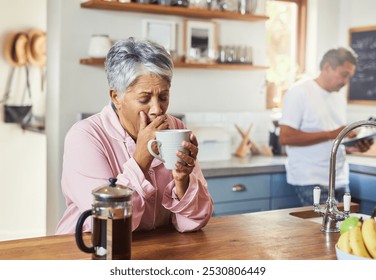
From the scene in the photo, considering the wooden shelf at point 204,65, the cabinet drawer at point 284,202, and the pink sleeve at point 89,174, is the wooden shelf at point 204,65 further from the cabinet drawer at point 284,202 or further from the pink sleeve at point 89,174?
the pink sleeve at point 89,174

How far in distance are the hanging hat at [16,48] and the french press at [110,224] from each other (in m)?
2.75

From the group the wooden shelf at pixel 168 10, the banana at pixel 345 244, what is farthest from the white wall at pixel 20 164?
the banana at pixel 345 244

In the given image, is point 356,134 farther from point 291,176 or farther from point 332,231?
point 332,231

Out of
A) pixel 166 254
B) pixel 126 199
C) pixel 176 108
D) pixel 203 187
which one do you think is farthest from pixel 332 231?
pixel 176 108

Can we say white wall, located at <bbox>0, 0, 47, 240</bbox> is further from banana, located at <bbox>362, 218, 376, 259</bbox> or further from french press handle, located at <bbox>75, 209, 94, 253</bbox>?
banana, located at <bbox>362, 218, 376, 259</bbox>

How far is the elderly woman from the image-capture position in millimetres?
1567

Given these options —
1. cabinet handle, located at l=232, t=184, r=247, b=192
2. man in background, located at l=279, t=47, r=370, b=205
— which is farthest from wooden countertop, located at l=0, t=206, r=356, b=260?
cabinet handle, located at l=232, t=184, r=247, b=192

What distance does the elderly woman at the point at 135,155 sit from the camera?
61.7 inches

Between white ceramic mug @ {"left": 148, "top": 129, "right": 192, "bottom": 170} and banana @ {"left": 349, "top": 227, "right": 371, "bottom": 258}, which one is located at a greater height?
white ceramic mug @ {"left": 148, "top": 129, "right": 192, "bottom": 170}

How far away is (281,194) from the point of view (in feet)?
11.7

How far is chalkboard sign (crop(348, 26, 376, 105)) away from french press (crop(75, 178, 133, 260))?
11.1 ft

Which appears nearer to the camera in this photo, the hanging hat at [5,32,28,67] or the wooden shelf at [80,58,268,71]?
the wooden shelf at [80,58,268,71]

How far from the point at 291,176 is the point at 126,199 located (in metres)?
2.23

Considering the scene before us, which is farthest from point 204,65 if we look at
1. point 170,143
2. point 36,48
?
point 170,143
